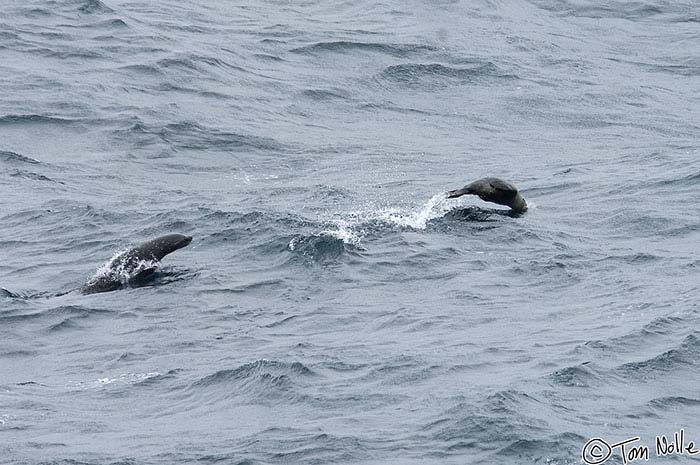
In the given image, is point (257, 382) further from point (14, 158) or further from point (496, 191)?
point (14, 158)

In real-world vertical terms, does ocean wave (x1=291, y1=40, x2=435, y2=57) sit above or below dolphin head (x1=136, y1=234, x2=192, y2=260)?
below

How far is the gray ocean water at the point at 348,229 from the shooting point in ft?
50.4

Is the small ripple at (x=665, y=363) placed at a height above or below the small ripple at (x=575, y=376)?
below

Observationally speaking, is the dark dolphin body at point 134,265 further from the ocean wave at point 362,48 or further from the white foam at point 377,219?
the ocean wave at point 362,48

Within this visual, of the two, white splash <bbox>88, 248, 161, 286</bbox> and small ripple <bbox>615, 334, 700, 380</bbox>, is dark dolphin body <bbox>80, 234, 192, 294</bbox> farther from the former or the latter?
small ripple <bbox>615, 334, 700, 380</bbox>

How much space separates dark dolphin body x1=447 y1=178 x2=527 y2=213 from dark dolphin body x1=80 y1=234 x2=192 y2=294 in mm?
4219

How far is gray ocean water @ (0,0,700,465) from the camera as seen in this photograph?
1536 centimetres

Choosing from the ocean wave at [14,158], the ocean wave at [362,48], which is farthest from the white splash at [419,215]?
the ocean wave at [362,48]

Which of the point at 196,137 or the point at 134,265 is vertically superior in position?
the point at 134,265

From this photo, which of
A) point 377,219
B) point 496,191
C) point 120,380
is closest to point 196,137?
point 377,219

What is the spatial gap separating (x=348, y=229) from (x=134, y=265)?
2.98 m

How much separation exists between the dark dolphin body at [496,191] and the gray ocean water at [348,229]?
281mm

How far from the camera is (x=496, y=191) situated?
22.6 metres

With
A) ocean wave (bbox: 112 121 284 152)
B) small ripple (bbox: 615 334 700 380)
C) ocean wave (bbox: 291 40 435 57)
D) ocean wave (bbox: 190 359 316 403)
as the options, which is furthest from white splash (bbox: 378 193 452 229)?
ocean wave (bbox: 291 40 435 57)
